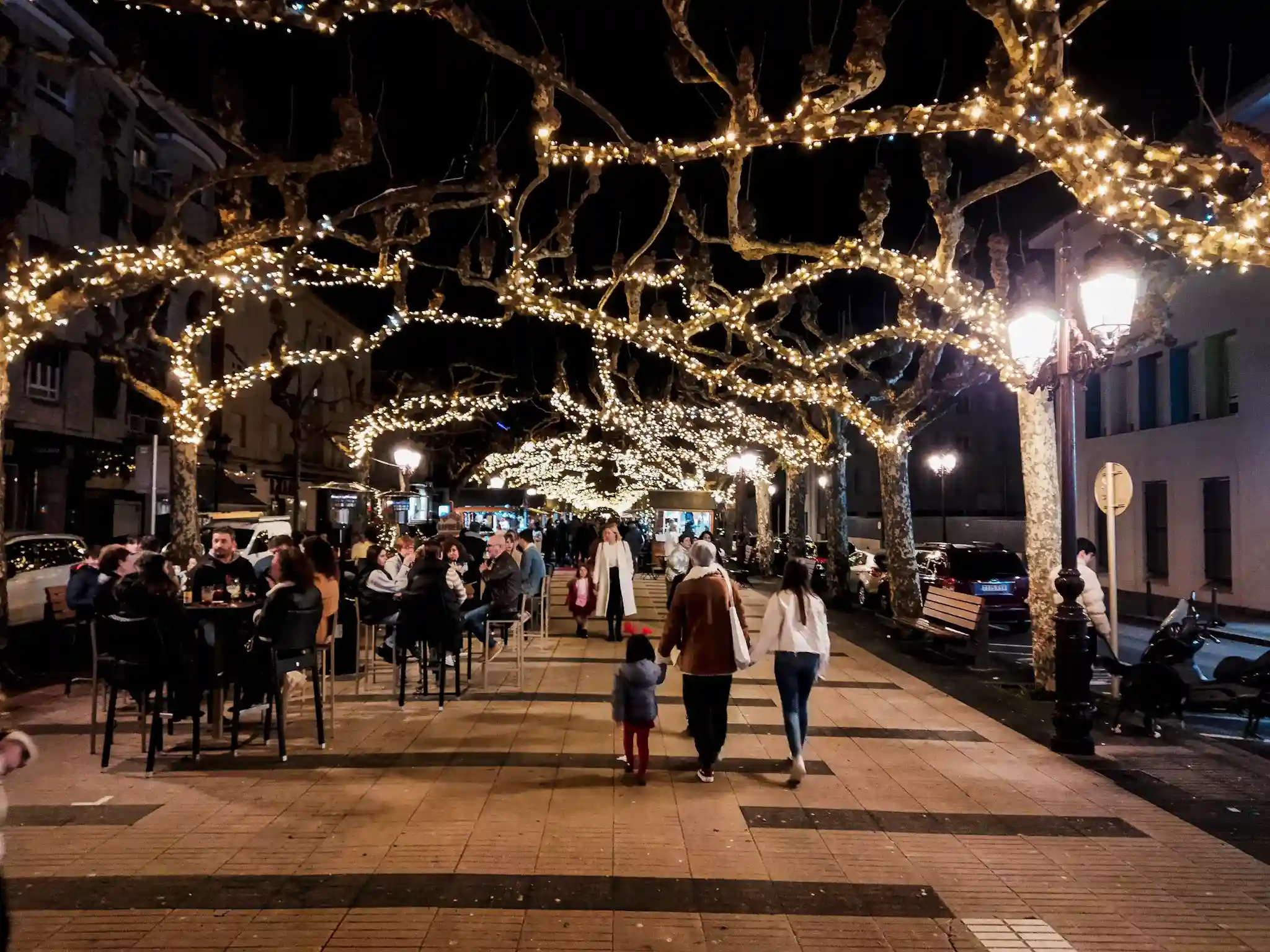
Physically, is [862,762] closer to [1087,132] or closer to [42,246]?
[1087,132]

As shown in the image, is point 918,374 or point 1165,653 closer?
point 1165,653

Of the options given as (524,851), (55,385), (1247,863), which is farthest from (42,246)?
(1247,863)

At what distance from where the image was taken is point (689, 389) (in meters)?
30.5

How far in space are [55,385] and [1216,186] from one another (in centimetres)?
2734

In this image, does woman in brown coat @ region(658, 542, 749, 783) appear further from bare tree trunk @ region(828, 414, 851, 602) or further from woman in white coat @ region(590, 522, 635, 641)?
bare tree trunk @ region(828, 414, 851, 602)

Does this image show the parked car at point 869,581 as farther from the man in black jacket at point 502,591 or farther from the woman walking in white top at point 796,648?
the woman walking in white top at point 796,648

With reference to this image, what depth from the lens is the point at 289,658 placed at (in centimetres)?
757

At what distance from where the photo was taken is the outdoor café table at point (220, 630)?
25.2ft

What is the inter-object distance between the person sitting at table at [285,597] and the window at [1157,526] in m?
22.9

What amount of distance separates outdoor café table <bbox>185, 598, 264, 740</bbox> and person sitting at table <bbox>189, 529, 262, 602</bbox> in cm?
67

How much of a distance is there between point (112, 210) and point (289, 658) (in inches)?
1022

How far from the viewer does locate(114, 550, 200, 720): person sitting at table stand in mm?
7078

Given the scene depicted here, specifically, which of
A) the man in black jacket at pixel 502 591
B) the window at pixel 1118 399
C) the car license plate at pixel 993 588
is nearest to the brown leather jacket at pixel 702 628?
the man in black jacket at pixel 502 591

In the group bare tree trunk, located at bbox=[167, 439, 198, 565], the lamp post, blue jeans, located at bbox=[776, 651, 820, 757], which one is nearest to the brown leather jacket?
blue jeans, located at bbox=[776, 651, 820, 757]
